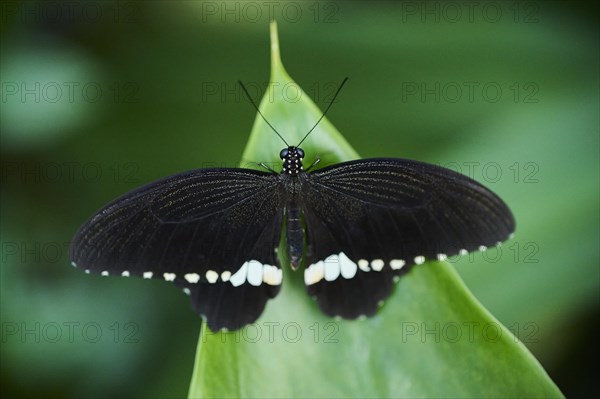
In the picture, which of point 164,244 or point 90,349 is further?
point 90,349

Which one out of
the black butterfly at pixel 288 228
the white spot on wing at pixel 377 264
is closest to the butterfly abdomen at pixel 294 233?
the black butterfly at pixel 288 228

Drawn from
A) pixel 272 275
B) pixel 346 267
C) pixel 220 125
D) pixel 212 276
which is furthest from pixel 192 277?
pixel 220 125

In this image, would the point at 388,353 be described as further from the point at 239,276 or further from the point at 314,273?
the point at 239,276

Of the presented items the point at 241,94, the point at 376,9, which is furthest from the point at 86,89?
the point at 376,9

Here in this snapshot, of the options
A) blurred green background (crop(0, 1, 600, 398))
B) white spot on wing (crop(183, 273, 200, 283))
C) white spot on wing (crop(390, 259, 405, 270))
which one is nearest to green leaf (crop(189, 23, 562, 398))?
white spot on wing (crop(390, 259, 405, 270))

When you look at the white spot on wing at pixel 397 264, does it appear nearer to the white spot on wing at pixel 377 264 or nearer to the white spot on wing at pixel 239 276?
the white spot on wing at pixel 377 264

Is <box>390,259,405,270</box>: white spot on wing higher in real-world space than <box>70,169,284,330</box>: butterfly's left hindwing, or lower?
lower

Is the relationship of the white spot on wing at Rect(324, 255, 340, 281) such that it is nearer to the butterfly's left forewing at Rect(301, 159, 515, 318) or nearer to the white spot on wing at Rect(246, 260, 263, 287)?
the butterfly's left forewing at Rect(301, 159, 515, 318)

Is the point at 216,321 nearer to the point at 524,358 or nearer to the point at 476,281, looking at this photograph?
the point at 524,358
